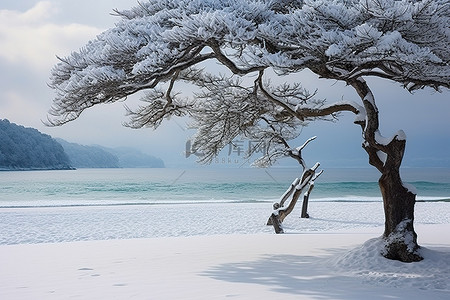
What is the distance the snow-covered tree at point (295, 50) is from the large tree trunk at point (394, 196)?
15mm

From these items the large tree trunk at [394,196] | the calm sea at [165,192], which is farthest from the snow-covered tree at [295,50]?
the calm sea at [165,192]

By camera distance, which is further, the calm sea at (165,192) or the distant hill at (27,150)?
the distant hill at (27,150)

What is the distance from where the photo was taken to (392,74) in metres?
6.69

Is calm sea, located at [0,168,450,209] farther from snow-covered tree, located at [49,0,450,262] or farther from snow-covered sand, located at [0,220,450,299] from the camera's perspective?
snow-covered tree, located at [49,0,450,262]

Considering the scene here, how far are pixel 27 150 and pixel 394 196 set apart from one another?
8410 cm

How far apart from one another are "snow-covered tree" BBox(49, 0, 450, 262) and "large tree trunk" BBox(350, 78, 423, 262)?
0.01 m

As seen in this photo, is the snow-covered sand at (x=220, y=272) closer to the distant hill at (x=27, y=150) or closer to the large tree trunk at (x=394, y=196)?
the large tree trunk at (x=394, y=196)

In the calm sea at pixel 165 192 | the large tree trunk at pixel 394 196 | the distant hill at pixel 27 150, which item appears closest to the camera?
the large tree trunk at pixel 394 196

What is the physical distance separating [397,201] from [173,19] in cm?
421

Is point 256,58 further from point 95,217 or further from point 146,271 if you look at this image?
point 95,217

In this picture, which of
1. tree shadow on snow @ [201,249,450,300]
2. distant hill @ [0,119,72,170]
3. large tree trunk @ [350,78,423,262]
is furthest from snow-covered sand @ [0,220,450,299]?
distant hill @ [0,119,72,170]

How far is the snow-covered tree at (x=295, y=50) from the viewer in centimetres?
511

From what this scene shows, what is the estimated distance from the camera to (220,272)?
6.47 meters

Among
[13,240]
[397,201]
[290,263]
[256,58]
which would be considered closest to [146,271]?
[290,263]
